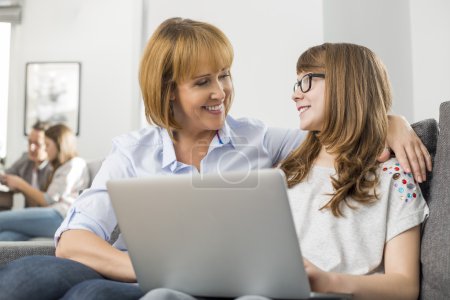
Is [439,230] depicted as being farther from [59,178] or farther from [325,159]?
[59,178]

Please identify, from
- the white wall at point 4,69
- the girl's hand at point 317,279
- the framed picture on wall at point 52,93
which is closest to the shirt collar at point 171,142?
the girl's hand at point 317,279

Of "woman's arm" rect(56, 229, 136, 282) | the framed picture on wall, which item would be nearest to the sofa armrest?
"woman's arm" rect(56, 229, 136, 282)

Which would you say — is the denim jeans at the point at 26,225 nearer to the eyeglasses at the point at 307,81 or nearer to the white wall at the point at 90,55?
the eyeglasses at the point at 307,81

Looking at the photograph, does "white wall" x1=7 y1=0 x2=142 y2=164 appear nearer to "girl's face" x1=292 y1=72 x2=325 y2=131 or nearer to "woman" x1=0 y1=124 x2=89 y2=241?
"woman" x1=0 y1=124 x2=89 y2=241

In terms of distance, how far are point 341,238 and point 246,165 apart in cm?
35

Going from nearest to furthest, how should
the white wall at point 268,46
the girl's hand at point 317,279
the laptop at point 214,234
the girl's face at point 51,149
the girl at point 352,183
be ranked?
the laptop at point 214,234, the girl's hand at point 317,279, the girl at point 352,183, the white wall at point 268,46, the girl's face at point 51,149

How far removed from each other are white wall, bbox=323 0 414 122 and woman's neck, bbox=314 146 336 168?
2.29m

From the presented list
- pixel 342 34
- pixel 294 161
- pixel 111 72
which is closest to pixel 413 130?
pixel 294 161

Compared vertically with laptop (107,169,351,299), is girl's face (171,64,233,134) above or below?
above

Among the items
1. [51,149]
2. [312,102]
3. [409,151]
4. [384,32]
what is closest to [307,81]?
[312,102]

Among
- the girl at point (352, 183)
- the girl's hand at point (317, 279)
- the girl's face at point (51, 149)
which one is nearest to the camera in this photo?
the girl's hand at point (317, 279)

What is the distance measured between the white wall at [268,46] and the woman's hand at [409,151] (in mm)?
2237

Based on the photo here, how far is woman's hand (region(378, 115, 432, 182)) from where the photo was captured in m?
1.55

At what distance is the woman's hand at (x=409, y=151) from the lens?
5.10 feet
